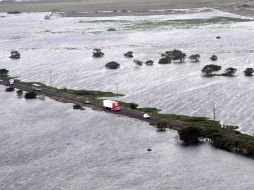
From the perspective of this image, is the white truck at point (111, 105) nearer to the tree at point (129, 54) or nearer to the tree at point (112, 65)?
the tree at point (112, 65)

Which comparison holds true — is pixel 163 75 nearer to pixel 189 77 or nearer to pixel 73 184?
pixel 189 77

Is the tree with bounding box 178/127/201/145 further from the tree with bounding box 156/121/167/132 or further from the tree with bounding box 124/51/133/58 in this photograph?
the tree with bounding box 124/51/133/58

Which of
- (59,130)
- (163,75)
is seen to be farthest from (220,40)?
(59,130)

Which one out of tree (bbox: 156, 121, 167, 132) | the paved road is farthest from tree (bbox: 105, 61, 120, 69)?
tree (bbox: 156, 121, 167, 132)

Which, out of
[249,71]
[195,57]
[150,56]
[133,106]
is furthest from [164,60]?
[133,106]

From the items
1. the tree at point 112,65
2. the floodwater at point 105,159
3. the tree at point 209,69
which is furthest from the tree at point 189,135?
the tree at point 112,65

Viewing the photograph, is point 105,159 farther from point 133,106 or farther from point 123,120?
point 133,106

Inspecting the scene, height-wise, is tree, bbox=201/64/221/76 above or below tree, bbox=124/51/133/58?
above
